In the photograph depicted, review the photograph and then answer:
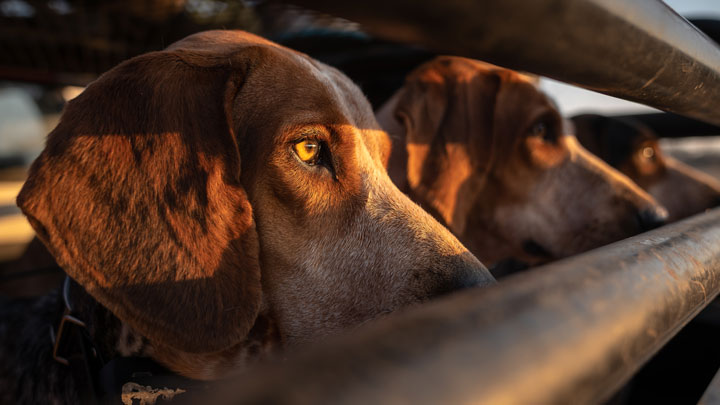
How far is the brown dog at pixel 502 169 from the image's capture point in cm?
280

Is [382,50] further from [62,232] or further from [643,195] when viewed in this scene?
[62,232]

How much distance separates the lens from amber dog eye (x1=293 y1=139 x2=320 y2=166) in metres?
1.58

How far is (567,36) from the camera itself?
22.3 inches

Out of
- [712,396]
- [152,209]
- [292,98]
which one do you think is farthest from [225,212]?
[712,396]

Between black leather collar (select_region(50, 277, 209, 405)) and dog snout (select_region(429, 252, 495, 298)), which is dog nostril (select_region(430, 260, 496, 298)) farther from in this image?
black leather collar (select_region(50, 277, 209, 405))

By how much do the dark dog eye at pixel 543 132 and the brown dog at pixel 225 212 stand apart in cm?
169

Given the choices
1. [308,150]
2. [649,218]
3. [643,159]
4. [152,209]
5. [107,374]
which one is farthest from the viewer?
[643,159]

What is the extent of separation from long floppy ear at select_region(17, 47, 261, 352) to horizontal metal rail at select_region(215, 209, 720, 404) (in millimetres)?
971

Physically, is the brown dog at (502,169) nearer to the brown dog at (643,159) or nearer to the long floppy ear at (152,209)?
the brown dog at (643,159)

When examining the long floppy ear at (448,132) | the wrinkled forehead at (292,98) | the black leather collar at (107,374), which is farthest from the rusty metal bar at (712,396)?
the long floppy ear at (448,132)

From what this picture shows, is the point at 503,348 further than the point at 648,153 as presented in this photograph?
No

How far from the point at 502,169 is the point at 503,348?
2.84m

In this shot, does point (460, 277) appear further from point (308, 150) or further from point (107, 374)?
point (107, 374)

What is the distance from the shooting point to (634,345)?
0.51 metres
